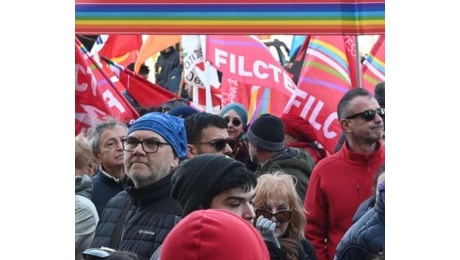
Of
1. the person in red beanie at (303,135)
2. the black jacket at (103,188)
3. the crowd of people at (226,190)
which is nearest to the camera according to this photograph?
the crowd of people at (226,190)

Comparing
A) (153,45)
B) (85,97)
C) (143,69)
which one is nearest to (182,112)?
(85,97)

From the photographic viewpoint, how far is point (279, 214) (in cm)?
448

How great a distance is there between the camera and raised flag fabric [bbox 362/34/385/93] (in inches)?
250

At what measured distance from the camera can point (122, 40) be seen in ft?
32.7

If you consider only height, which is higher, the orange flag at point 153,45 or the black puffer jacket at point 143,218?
the orange flag at point 153,45

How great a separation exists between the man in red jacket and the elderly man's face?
89 cm

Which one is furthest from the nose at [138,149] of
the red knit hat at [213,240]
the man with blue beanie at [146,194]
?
the red knit hat at [213,240]

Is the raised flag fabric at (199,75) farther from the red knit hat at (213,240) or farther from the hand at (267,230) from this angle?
the red knit hat at (213,240)

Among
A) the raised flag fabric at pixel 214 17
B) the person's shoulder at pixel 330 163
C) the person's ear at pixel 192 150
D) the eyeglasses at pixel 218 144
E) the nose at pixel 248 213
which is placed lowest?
the nose at pixel 248 213

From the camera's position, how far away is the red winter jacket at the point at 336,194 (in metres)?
5.04

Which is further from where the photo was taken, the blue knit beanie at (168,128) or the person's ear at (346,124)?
the person's ear at (346,124)

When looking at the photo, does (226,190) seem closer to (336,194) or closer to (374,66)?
(336,194)

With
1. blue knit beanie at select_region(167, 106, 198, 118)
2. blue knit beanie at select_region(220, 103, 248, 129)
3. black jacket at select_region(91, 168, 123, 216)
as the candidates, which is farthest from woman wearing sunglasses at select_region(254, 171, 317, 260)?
blue knit beanie at select_region(220, 103, 248, 129)
